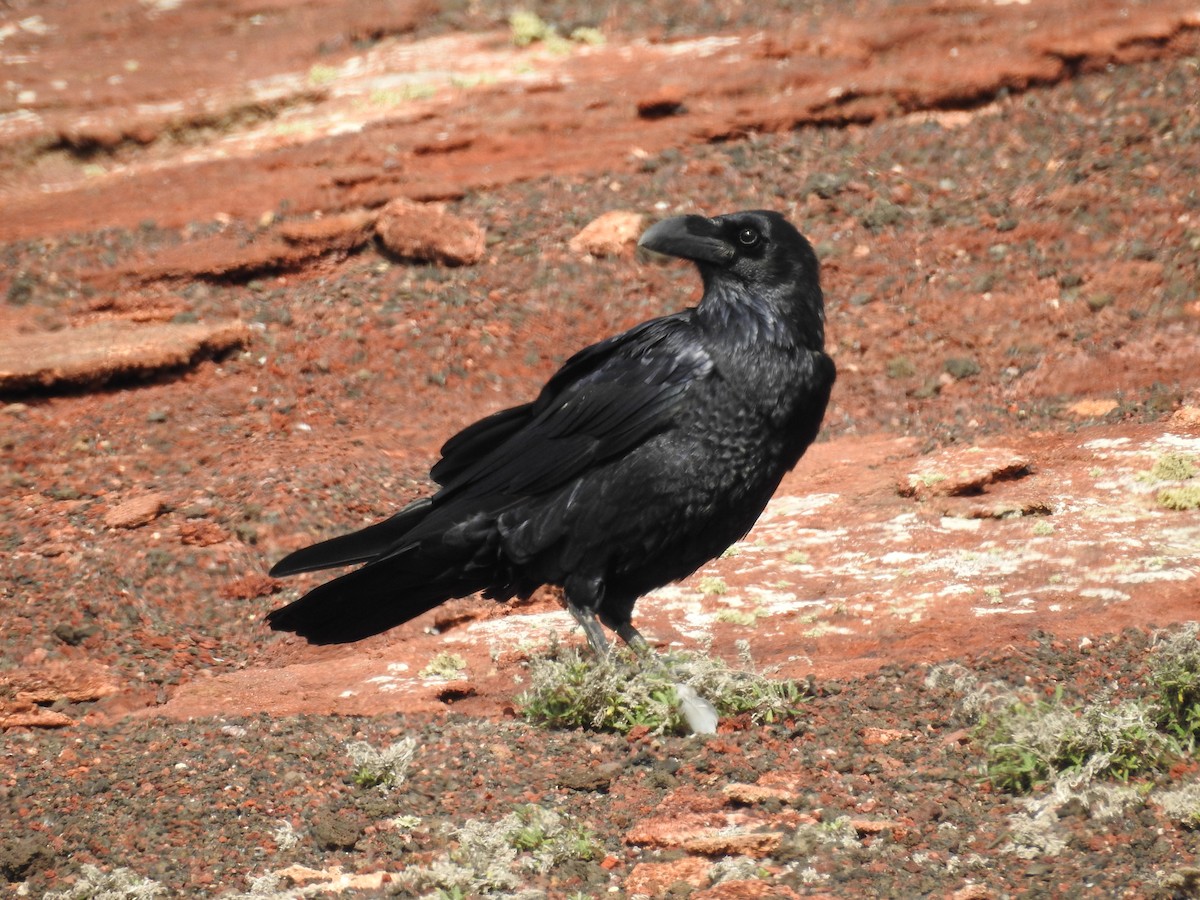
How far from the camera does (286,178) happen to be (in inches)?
422

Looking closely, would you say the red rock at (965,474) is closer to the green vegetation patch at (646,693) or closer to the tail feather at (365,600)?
the green vegetation patch at (646,693)

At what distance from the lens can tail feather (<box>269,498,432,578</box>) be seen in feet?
17.3

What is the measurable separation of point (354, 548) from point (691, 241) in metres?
1.68

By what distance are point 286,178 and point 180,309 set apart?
1709mm

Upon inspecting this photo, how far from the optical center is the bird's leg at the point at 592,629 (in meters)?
5.05

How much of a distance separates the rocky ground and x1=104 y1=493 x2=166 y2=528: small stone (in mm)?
27

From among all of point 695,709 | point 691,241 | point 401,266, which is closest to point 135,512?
point 401,266

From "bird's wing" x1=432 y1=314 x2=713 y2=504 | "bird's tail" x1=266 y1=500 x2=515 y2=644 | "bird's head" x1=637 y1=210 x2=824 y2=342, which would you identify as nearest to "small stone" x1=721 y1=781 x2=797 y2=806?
"bird's wing" x1=432 y1=314 x2=713 y2=504

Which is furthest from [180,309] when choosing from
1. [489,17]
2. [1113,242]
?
[1113,242]

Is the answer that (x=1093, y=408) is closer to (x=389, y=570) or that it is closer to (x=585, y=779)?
(x=389, y=570)

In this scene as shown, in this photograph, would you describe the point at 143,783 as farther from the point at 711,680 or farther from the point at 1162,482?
the point at 1162,482

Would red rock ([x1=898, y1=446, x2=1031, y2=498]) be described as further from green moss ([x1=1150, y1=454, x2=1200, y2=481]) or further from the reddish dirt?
green moss ([x1=1150, y1=454, x2=1200, y2=481])

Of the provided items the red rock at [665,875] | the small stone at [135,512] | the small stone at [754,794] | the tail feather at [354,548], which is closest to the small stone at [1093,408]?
the tail feather at [354,548]

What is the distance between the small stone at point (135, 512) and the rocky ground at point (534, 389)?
1.1 inches
